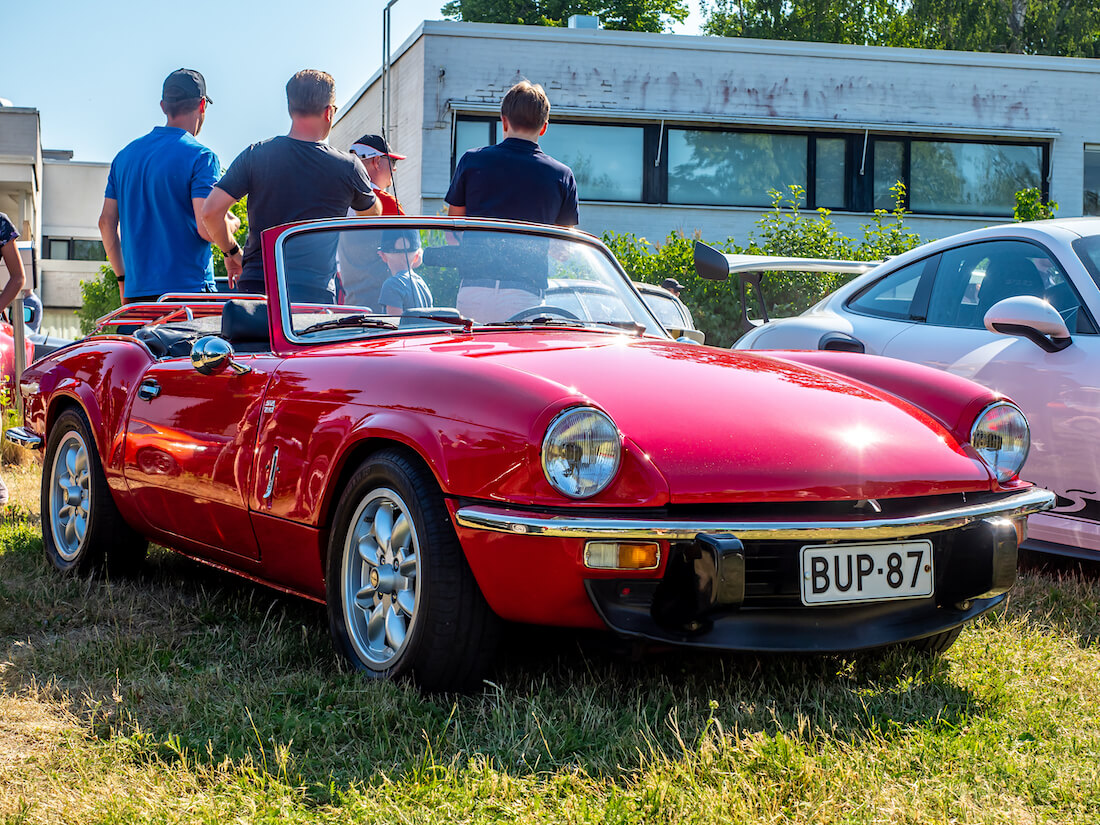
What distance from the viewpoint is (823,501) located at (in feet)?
9.31

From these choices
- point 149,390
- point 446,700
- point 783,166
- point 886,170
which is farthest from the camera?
point 886,170

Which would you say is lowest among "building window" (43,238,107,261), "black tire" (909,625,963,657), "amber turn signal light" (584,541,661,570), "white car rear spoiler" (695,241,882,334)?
"black tire" (909,625,963,657)

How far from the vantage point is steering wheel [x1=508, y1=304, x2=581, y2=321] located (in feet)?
12.8

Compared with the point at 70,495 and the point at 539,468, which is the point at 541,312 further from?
the point at 70,495

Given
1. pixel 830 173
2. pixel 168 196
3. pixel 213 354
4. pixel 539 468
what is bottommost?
pixel 539 468

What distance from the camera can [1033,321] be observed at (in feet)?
14.5

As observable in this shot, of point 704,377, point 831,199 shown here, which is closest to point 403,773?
point 704,377

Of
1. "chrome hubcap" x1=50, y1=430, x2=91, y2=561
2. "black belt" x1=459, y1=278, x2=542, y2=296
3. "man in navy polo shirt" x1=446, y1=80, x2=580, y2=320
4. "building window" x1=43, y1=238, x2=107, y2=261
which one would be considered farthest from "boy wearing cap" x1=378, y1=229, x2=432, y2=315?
"building window" x1=43, y1=238, x2=107, y2=261

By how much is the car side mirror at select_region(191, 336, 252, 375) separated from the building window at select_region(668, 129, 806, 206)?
51.3 ft

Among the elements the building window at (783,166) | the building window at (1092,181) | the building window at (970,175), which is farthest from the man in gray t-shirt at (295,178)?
the building window at (1092,181)

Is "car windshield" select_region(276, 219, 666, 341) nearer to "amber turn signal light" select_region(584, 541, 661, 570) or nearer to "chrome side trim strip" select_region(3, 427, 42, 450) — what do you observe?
"amber turn signal light" select_region(584, 541, 661, 570)

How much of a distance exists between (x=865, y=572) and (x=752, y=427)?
0.43m

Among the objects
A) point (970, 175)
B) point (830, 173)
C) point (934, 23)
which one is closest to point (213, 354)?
point (830, 173)

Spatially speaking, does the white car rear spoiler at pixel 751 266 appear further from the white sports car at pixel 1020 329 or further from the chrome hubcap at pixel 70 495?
the chrome hubcap at pixel 70 495
